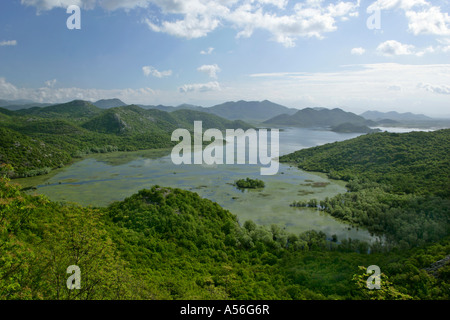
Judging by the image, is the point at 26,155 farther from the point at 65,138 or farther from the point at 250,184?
the point at 250,184

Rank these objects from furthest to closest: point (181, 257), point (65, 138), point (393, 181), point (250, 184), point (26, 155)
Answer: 1. point (65, 138)
2. point (26, 155)
3. point (250, 184)
4. point (393, 181)
5. point (181, 257)

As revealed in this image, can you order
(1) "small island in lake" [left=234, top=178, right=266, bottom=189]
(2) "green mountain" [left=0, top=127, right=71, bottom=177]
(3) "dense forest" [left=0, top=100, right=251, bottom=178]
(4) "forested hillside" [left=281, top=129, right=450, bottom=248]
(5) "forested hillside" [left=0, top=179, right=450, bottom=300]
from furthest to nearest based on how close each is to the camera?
(3) "dense forest" [left=0, top=100, right=251, bottom=178] → (2) "green mountain" [left=0, top=127, right=71, bottom=177] → (1) "small island in lake" [left=234, top=178, right=266, bottom=189] → (4) "forested hillside" [left=281, top=129, right=450, bottom=248] → (5) "forested hillside" [left=0, top=179, right=450, bottom=300]

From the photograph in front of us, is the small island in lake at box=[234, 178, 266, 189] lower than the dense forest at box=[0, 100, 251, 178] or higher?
lower

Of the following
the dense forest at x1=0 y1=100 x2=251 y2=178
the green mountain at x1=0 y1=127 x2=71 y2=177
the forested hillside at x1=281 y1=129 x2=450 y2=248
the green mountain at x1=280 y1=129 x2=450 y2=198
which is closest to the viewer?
the forested hillside at x1=281 y1=129 x2=450 y2=248

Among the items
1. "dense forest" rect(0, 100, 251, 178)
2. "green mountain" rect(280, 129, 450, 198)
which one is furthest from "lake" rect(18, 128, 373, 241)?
"green mountain" rect(280, 129, 450, 198)

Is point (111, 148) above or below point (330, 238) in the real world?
above

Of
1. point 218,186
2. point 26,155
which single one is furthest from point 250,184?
point 26,155

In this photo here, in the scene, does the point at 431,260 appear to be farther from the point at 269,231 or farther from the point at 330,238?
the point at 269,231

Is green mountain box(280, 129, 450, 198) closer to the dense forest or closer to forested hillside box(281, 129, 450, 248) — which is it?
forested hillside box(281, 129, 450, 248)

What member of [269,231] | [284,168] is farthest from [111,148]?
[269,231]
